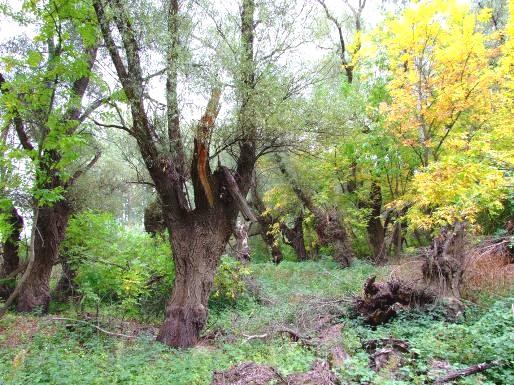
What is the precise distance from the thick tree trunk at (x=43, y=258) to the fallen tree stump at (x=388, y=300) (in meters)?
7.41

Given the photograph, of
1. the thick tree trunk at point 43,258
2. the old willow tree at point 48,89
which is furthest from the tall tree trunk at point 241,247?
the thick tree trunk at point 43,258

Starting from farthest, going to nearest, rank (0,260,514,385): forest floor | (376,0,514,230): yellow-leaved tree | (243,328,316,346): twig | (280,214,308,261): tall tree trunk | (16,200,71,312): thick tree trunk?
(280,214,308,261): tall tree trunk, (16,200,71,312): thick tree trunk, (376,0,514,230): yellow-leaved tree, (243,328,316,346): twig, (0,260,514,385): forest floor

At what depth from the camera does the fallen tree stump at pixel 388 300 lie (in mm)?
6781

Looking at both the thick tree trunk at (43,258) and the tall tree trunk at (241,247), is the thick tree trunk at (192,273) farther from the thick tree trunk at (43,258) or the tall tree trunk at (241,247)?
the thick tree trunk at (43,258)

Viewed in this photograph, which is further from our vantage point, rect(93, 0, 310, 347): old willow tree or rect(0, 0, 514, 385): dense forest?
rect(93, 0, 310, 347): old willow tree

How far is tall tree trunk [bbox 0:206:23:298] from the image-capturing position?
1045 centimetres

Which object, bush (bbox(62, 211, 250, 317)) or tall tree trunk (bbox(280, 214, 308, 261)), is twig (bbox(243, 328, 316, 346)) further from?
tall tree trunk (bbox(280, 214, 308, 261))

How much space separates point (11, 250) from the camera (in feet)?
37.2

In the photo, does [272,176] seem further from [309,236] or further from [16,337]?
[16,337]

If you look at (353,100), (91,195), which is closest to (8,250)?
(91,195)

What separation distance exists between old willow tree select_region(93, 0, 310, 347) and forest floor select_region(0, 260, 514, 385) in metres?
1.06

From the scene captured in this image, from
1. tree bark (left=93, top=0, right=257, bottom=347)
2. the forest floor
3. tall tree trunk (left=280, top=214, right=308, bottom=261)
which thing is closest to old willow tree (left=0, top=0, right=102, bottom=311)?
tree bark (left=93, top=0, right=257, bottom=347)

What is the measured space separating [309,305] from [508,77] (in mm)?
7468

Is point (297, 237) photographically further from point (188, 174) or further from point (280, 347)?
point (280, 347)
